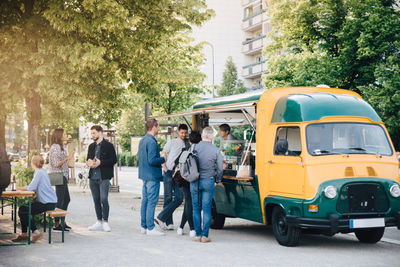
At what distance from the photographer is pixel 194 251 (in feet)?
29.2

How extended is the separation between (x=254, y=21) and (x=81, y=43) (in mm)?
48972

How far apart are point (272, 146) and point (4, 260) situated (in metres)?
4.57

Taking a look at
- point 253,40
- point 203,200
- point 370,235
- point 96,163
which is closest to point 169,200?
point 96,163

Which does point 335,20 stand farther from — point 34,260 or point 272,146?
point 34,260

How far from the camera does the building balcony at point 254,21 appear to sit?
6035cm

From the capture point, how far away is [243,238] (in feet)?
34.4

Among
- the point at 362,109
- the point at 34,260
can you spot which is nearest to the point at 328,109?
the point at 362,109

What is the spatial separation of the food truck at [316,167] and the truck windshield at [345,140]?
0.05ft

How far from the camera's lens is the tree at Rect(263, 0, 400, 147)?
2884 centimetres

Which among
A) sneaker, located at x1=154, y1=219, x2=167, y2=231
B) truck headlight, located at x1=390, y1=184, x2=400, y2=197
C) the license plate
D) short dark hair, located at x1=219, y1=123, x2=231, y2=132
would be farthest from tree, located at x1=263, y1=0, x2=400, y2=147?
the license plate

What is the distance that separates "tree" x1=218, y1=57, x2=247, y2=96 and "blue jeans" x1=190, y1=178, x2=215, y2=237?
5053 centimetres

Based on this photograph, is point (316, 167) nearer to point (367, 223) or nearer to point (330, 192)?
point (330, 192)

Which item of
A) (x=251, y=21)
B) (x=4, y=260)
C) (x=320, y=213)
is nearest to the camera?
(x=4, y=260)

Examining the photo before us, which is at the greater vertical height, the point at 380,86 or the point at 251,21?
the point at 251,21
